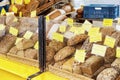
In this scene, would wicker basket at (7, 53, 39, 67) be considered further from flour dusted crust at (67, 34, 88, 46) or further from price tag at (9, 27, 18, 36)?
flour dusted crust at (67, 34, 88, 46)

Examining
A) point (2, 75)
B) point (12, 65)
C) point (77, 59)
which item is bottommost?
point (2, 75)

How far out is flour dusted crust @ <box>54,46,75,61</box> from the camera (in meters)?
1.70

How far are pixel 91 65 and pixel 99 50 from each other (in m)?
0.13

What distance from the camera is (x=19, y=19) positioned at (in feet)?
7.48

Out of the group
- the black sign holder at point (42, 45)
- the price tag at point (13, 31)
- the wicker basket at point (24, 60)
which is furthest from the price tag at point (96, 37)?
the price tag at point (13, 31)

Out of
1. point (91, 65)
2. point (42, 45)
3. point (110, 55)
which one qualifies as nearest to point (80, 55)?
point (91, 65)

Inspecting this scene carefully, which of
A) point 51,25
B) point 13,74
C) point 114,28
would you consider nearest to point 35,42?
point 51,25

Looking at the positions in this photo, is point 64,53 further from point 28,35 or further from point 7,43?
point 7,43

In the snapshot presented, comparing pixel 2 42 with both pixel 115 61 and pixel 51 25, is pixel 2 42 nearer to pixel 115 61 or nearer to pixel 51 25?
pixel 51 25

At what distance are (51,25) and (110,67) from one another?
728mm

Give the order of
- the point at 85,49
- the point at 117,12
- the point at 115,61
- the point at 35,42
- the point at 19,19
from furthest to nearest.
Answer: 1. the point at 117,12
2. the point at 19,19
3. the point at 35,42
4. the point at 85,49
5. the point at 115,61

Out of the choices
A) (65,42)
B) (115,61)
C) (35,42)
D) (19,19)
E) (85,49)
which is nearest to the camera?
(115,61)

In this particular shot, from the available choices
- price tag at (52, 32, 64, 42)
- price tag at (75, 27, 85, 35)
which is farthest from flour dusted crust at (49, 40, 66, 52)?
price tag at (75, 27, 85, 35)

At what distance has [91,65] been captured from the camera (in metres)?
1.52
